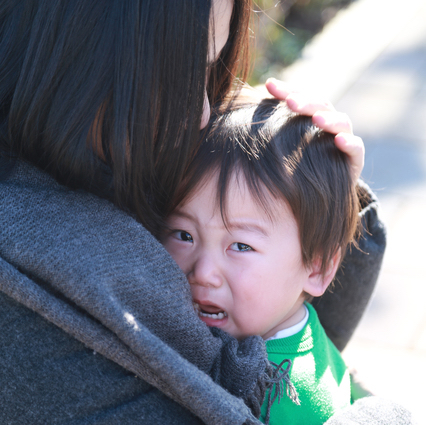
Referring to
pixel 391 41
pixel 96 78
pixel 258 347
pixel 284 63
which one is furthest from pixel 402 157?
pixel 96 78

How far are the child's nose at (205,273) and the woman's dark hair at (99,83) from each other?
0.27 metres

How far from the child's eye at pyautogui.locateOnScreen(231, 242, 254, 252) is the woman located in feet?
0.90

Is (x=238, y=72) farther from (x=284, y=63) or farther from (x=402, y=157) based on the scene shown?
(x=284, y=63)

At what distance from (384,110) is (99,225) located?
12.0 ft

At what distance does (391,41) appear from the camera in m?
5.20

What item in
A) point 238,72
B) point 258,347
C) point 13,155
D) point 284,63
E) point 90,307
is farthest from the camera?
point 284,63

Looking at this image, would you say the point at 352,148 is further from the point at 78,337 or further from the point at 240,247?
the point at 78,337

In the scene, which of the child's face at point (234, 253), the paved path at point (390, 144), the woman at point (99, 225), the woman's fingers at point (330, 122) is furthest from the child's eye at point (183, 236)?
the paved path at point (390, 144)

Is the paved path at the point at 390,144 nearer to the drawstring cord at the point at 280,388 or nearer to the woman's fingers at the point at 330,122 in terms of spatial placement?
the drawstring cord at the point at 280,388

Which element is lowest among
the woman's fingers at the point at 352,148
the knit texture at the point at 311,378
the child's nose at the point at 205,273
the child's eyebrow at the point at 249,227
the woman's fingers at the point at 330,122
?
the knit texture at the point at 311,378

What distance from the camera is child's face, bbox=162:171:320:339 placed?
1.26 metres

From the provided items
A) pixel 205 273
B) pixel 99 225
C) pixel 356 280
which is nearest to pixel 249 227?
pixel 205 273

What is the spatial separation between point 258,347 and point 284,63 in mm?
4189

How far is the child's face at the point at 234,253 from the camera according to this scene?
126 centimetres
